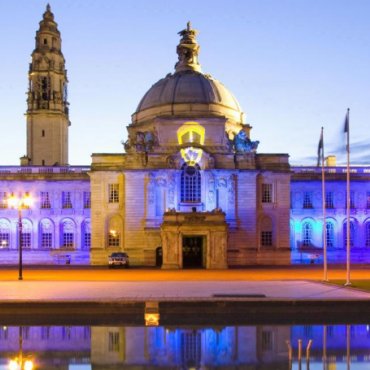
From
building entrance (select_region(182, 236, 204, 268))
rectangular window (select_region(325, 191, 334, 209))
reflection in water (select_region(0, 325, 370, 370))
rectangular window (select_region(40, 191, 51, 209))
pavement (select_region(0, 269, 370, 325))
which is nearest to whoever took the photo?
reflection in water (select_region(0, 325, 370, 370))

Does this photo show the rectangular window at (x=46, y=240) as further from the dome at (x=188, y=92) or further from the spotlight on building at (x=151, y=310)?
the spotlight on building at (x=151, y=310)

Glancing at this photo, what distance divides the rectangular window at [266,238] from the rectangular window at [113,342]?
166 ft

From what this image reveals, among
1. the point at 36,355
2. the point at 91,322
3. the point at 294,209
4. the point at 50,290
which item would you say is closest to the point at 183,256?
the point at 294,209

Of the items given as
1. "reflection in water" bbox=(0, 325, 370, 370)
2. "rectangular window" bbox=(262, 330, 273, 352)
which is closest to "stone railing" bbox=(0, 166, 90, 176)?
"reflection in water" bbox=(0, 325, 370, 370)

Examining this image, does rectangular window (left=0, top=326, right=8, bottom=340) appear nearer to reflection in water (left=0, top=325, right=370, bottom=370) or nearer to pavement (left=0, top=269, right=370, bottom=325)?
reflection in water (left=0, top=325, right=370, bottom=370)

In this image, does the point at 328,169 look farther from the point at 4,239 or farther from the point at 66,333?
the point at 66,333

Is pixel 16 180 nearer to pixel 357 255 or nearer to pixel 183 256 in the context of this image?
pixel 183 256

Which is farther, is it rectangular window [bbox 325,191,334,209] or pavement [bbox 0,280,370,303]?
rectangular window [bbox 325,191,334,209]

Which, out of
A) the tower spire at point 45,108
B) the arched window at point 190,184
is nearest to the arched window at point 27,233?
the tower spire at point 45,108

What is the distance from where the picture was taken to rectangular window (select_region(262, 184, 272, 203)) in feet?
249

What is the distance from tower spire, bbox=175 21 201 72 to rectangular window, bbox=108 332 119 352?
211 ft

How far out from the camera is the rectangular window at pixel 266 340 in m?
22.9

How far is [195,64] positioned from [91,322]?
206ft

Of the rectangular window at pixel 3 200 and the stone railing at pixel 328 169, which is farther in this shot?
the stone railing at pixel 328 169
